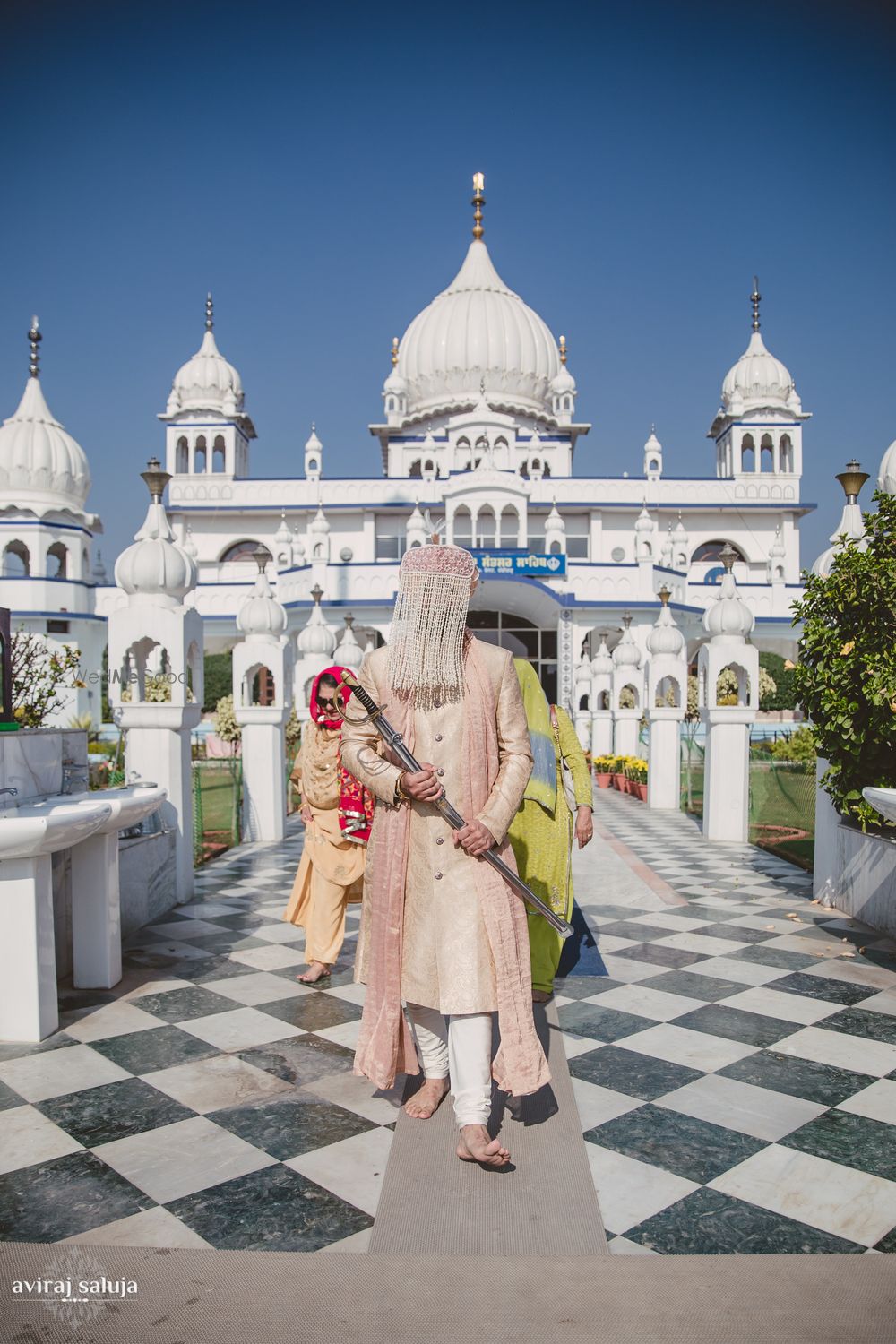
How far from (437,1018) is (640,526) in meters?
27.8

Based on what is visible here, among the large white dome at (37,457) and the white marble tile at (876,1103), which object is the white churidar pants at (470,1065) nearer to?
the white marble tile at (876,1103)

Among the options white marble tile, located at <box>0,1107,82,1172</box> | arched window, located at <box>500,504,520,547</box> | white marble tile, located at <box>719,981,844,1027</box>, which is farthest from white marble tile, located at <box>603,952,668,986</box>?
arched window, located at <box>500,504,520,547</box>

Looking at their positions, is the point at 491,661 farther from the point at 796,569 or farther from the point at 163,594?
the point at 796,569

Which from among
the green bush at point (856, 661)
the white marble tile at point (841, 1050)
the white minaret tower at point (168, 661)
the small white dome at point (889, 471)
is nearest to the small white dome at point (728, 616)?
the small white dome at point (889, 471)

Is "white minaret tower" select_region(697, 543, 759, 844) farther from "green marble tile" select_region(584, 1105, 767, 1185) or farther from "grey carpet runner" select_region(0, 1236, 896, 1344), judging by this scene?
"grey carpet runner" select_region(0, 1236, 896, 1344)

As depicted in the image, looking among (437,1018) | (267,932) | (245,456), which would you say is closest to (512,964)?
(437,1018)

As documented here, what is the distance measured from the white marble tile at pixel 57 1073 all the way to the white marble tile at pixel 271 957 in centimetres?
148

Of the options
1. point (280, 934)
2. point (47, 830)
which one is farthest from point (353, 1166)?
point (280, 934)

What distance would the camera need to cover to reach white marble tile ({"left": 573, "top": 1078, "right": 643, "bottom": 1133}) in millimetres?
3518

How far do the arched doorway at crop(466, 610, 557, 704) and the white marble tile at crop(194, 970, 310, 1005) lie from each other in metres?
26.8

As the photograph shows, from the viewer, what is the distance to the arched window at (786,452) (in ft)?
127

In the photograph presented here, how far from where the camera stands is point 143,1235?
271 cm

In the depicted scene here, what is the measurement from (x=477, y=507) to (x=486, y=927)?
2961cm

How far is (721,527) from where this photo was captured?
3850 cm
